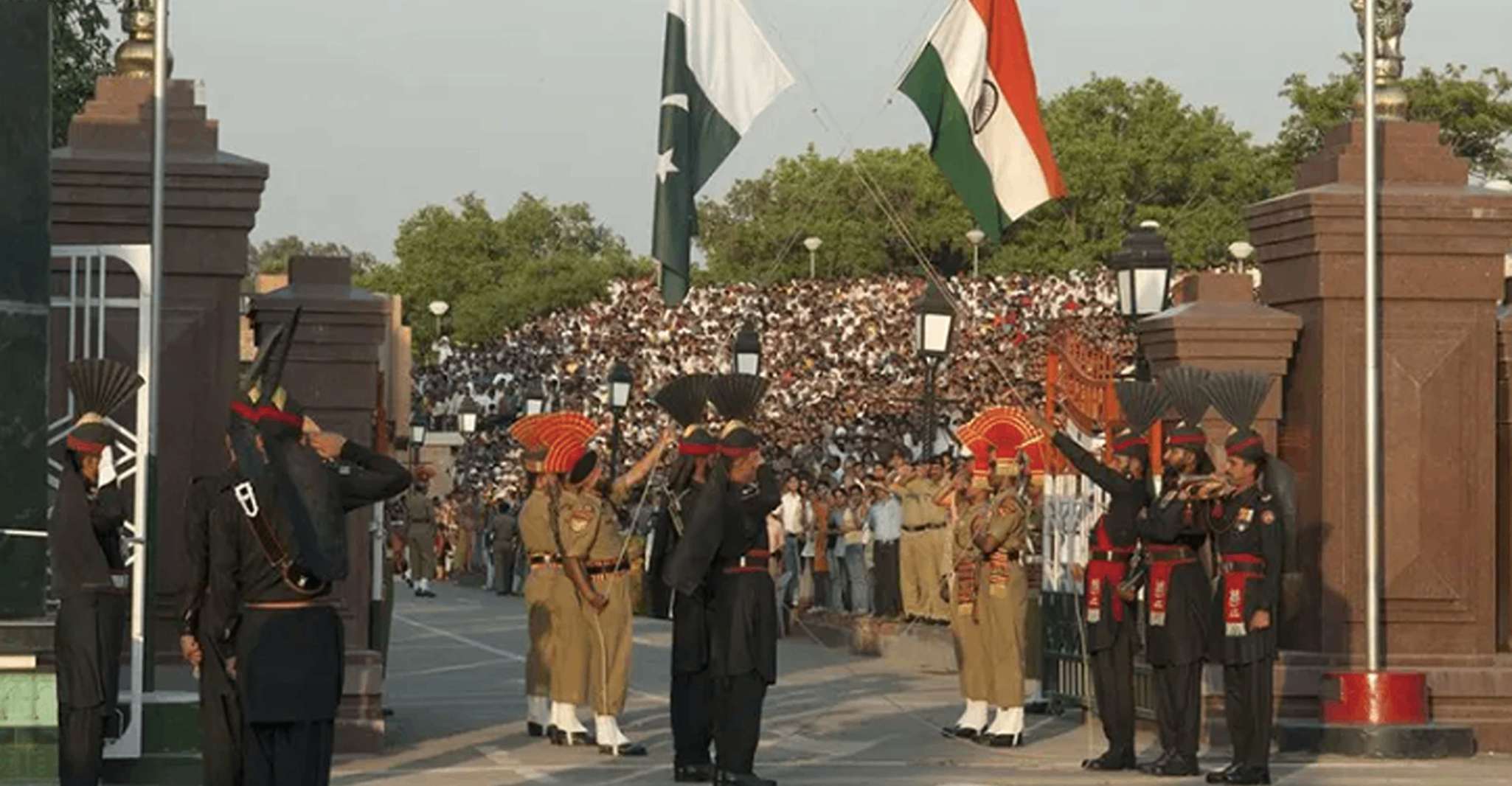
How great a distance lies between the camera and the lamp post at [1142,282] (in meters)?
21.8

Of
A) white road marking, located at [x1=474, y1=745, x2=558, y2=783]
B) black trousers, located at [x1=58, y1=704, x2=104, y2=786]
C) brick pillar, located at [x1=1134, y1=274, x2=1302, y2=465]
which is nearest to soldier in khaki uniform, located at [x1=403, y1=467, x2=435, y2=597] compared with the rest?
white road marking, located at [x1=474, y1=745, x2=558, y2=783]

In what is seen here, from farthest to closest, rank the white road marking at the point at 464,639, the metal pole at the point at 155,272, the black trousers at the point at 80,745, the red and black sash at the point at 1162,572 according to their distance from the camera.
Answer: the white road marking at the point at 464,639 < the red and black sash at the point at 1162,572 < the metal pole at the point at 155,272 < the black trousers at the point at 80,745

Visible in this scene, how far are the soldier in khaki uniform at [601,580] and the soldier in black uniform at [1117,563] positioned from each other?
8.97 feet

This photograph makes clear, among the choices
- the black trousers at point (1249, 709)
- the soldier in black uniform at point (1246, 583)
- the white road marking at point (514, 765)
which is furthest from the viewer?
the white road marking at point (514, 765)

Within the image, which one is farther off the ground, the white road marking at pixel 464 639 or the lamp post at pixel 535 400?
the lamp post at pixel 535 400

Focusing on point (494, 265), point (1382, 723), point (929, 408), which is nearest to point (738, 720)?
point (1382, 723)

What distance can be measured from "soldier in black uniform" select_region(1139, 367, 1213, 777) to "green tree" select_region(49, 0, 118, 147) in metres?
19.4

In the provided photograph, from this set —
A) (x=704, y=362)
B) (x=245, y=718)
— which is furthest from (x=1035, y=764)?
(x=704, y=362)

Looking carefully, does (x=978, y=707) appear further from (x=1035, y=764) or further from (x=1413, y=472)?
(x=1413, y=472)

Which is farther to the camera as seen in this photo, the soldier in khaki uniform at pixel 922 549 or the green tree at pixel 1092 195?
the green tree at pixel 1092 195

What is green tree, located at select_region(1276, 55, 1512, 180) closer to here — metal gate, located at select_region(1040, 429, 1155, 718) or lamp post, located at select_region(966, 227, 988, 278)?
lamp post, located at select_region(966, 227, 988, 278)

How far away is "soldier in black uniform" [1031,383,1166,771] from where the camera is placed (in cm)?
1873

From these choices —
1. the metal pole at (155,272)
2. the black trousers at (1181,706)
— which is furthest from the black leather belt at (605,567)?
the metal pole at (155,272)

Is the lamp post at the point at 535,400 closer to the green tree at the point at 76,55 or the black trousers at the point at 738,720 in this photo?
the green tree at the point at 76,55
